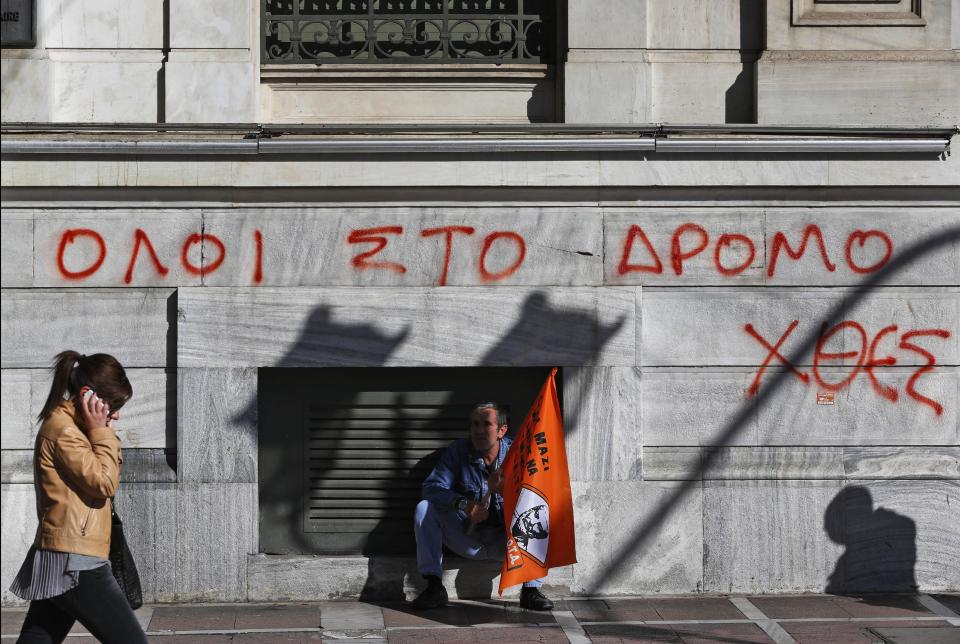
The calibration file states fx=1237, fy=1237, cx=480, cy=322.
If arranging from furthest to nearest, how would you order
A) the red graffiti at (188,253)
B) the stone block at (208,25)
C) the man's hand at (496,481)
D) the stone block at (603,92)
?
1. the stone block at (603,92)
2. the stone block at (208,25)
3. the red graffiti at (188,253)
4. the man's hand at (496,481)

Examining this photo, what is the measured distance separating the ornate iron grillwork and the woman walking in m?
3.82

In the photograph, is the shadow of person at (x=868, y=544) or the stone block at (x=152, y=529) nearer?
the stone block at (x=152, y=529)

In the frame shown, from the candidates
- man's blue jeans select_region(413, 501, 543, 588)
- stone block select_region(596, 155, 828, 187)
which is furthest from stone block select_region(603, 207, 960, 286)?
man's blue jeans select_region(413, 501, 543, 588)

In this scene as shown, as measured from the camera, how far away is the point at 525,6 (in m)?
8.54

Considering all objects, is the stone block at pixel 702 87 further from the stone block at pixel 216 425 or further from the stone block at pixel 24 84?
the stone block at pixel 24 84

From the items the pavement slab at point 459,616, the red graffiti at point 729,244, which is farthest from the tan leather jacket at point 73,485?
the red graffiti at point 729,244

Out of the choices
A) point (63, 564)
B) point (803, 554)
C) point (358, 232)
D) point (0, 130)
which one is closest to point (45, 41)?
point (0, 130)

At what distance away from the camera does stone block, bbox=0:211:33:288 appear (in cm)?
782

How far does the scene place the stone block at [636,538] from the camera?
7.98 m

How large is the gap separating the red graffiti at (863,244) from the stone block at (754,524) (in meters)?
1.42

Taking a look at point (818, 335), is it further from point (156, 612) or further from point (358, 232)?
point (156, 612)

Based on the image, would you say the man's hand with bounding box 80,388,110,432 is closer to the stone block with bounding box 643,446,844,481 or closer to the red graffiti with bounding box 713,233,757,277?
the stone block with bounding box 643,446,844,481

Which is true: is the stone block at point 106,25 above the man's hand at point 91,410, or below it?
above

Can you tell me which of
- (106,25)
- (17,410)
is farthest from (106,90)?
(17,410)
